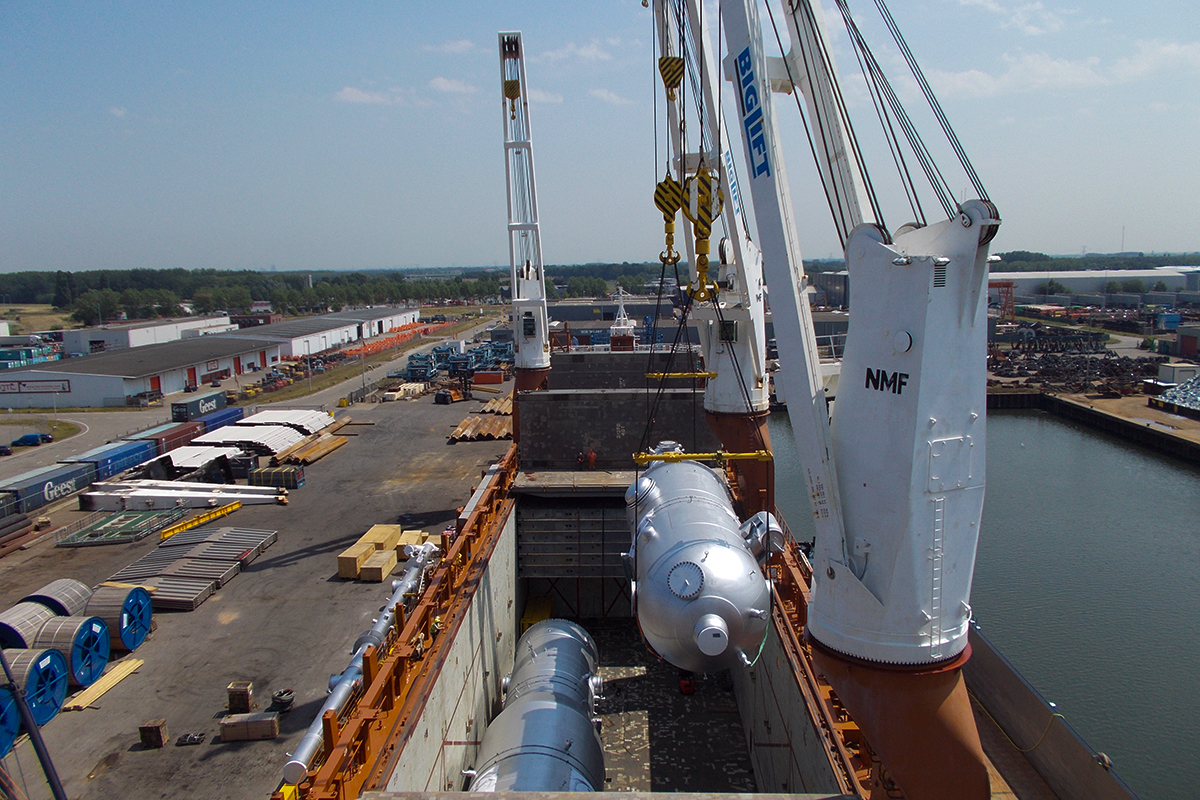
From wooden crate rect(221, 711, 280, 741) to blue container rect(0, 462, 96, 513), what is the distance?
21596 mm

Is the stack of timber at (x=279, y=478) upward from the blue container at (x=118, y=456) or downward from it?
downward

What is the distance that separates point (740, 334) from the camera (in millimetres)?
18953

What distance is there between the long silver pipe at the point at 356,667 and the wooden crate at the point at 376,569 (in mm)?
5703

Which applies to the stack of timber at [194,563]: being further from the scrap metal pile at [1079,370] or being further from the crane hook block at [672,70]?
the scrap metal pile at [1079,370]

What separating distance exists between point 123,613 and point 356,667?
35.3ft

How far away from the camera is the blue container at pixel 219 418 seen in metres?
40.6

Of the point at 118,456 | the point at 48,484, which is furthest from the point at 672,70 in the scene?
the point at 118,456

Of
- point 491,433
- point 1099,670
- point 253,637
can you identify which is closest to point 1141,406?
point 1099,670

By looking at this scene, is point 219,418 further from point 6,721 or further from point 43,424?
point 6,721

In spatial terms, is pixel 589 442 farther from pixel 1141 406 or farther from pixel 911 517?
pixel 1141 406

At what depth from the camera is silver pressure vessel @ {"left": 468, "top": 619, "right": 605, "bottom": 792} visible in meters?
10.7

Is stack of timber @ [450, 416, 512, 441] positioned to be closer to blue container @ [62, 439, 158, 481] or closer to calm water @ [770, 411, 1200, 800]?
blue container @ [62, 439, 158, 481]

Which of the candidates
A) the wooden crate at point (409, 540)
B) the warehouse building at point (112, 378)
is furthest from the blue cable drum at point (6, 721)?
the warehouse building at point (112, 378)

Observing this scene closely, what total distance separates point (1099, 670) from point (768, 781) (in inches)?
574
